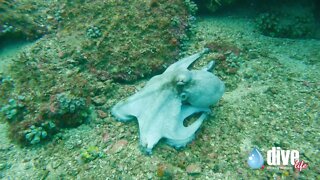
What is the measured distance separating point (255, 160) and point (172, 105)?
1454mm

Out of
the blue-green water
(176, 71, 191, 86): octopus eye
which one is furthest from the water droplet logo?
(176, 71, 191, 86): octopus eye

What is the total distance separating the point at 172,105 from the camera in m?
3.96

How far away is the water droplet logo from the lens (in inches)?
140

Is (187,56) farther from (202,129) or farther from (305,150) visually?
(305,150)

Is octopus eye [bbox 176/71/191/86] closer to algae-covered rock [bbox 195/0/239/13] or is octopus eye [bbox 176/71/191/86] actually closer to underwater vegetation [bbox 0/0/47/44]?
algae-covered rock [bbox 195/0/239/13]

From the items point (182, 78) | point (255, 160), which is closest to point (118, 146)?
point (182, 78)

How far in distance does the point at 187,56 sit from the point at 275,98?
1.96 meters

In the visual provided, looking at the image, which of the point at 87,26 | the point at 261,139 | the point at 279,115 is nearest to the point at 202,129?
the point at 261,139

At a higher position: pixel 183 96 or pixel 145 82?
pixel 183 96

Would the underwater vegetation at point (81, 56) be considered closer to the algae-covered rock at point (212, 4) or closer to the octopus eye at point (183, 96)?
the algae-covered rock at point (212, 4)

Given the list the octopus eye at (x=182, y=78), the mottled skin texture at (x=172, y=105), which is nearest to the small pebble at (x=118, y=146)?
the mottled skin texture at (x=172, y=105)

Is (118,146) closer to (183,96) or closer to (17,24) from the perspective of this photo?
(183,96)

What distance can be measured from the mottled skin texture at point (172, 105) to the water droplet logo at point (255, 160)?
89 centimetres

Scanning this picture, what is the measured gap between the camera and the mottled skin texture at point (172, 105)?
12.5ft
